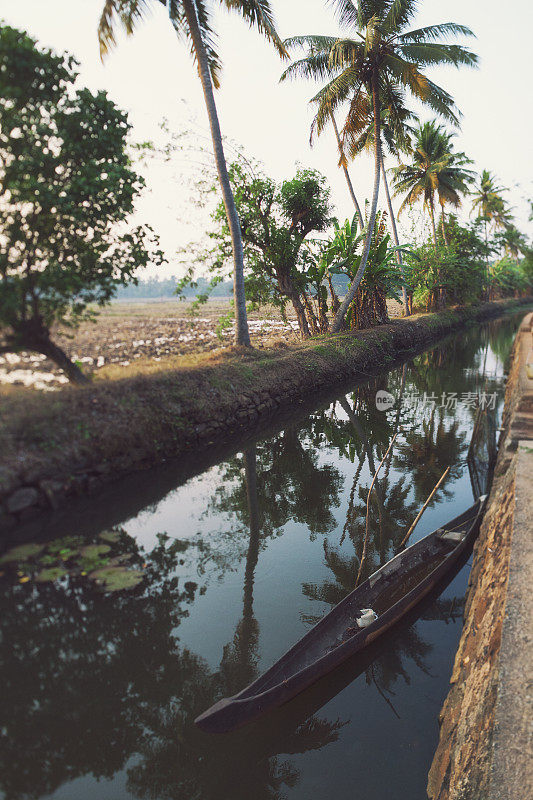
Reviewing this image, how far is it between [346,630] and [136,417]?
498cm

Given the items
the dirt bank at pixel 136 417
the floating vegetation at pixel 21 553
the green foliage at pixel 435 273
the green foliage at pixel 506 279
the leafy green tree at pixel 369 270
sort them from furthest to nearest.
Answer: the green foliage at pixel 506 279 < the green foliage at pixel 435 273 < the leafy green tree at pixel 369 270 < the dirt bank at pixel 136 417 < the floating vegetation at pixel 21 553

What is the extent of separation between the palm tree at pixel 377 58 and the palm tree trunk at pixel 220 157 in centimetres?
581

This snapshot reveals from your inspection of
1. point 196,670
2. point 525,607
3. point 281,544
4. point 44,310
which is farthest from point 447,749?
point 44,310

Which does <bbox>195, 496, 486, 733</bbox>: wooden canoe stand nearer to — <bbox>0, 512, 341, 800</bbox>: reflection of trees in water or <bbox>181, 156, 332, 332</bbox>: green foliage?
<bbox>0, 512, 341, 800</bbox>: reflection of trees in water

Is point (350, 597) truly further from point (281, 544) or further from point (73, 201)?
point (73, 201)

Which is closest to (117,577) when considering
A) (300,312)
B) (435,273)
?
(300,312)

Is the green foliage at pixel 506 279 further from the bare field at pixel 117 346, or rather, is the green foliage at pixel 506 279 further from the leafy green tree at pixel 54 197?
the leafy green tree at pixel 54 197

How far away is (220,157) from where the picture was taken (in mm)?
10383

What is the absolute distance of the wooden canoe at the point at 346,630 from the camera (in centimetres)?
264

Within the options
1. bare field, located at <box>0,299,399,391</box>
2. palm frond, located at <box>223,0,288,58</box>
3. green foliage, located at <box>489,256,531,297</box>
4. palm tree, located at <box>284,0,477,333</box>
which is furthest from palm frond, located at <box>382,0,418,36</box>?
green foliage, located at <box>489,256,531,297</box>

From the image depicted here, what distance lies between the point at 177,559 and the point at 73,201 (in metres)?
5.48

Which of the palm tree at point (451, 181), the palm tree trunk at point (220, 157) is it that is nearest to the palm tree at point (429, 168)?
the palm tree at point (451, 181)

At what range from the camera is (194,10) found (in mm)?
9742

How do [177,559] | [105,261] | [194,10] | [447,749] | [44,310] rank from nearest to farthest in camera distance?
[447,749] → [177,559] → [44,310] → [105,261] → [194,10]
